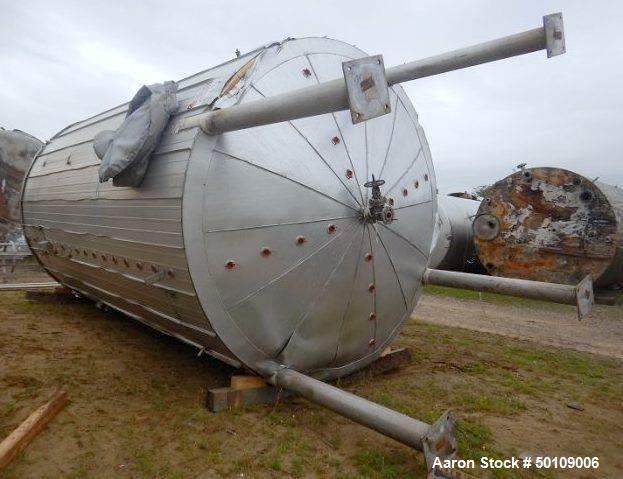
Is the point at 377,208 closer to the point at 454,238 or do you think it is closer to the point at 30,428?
the point at 30,428

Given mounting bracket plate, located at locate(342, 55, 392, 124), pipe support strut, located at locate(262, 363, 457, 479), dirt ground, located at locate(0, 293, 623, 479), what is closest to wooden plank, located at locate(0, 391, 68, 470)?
dirt ground, located at locate(0, 293, 623, 479)

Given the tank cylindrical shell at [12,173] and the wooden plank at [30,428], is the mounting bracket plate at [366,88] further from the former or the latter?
the tank cylindrical shell at [12,173]

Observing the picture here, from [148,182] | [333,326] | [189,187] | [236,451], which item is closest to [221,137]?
[189,187]

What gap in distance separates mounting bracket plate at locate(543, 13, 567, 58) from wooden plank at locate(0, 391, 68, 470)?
3.99 metres

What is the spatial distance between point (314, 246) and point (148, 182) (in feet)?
4.57

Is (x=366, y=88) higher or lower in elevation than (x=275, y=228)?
higher

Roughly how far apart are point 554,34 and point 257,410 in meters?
3.33

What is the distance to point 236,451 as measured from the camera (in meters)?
3.33

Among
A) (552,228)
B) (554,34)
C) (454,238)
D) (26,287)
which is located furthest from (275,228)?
(454,238)

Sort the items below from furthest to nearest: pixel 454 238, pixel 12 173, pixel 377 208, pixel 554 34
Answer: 1. pixel 12 173
2. pixel 454 238
3. pixel 377 208
4. pixel 554 34

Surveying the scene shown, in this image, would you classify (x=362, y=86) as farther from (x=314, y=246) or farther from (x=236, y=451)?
(x=236, y=451)

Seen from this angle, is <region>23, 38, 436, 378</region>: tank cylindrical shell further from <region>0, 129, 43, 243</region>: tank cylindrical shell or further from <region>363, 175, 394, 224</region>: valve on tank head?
<region>0, 129, 43, 243</region>: tank cylindrical shell

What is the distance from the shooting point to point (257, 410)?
12.8 feet

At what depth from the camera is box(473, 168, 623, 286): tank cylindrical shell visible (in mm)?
9250
